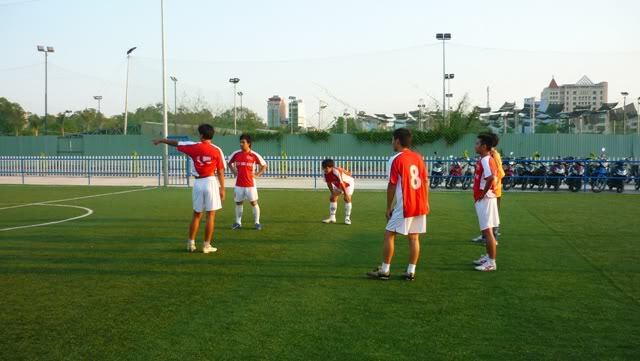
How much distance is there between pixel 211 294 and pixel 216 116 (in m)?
45.2

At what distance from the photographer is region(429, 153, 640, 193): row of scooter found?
21.3 meters

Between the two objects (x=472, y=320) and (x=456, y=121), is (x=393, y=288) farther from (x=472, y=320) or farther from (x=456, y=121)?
(x=456, y=121)

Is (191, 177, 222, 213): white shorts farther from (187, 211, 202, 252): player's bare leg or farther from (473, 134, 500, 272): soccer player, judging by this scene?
(473, 134, 500, 272): soccer player

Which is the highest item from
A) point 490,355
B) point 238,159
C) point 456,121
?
point 456,121

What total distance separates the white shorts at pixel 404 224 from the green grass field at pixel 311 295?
2.10 feet

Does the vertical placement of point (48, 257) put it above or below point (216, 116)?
below

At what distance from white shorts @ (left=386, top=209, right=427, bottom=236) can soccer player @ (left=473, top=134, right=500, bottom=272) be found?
1226 millimetres

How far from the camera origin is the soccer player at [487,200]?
8.06 m

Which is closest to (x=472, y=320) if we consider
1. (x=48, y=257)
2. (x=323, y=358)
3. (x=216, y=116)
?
(x=323, y=358)

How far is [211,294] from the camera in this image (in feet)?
22.2

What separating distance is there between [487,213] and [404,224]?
1589 millimetres

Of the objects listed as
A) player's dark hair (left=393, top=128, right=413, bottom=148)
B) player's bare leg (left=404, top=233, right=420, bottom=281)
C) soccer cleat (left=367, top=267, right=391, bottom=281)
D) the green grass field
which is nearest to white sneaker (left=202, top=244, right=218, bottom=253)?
the green grass field

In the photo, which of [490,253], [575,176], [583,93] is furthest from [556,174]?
[583,93]

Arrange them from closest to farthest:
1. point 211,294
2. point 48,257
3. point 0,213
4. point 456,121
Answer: point 211,294, point 48,257, point 0,213, point 456,121
